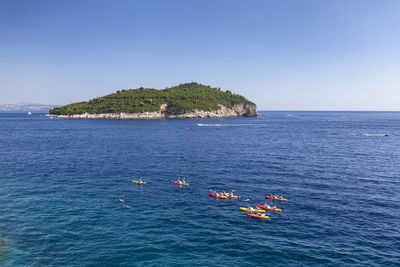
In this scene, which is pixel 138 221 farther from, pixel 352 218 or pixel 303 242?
pixel 352 218

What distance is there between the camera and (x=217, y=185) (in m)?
55.3

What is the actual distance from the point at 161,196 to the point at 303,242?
2611 cm

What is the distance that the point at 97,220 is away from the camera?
37.7 metres

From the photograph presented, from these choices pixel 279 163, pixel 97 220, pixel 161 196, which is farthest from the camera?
pixel 279 163

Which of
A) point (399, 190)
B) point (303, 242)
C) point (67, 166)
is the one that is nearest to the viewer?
point (303, 242)

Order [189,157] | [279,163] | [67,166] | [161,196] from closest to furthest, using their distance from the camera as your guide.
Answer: [161,196], [67,166], [279,163], [189,157]

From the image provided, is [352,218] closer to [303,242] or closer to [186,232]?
[303,242]

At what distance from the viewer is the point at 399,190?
52.9 metres

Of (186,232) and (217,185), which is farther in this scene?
(217,185)

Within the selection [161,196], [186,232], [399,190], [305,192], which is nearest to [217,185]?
[161,196]

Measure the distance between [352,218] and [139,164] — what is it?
54.8 m

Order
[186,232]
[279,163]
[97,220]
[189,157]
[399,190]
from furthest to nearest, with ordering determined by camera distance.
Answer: [189,157], [279,163], [399,190], [97,220], [186,232]

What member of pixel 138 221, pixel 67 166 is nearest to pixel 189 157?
pixel 67 166

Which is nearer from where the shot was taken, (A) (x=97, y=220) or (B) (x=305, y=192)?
(A) (x=97, y=220)
